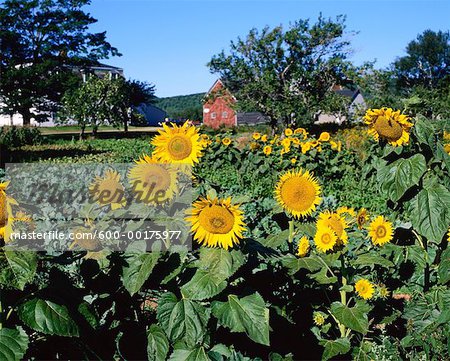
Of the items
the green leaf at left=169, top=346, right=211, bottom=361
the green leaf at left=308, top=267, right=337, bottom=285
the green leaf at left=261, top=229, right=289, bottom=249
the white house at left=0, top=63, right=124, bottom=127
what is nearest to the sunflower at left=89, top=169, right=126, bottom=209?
the green leaf at left=169, top=346, right=211, bottom=361

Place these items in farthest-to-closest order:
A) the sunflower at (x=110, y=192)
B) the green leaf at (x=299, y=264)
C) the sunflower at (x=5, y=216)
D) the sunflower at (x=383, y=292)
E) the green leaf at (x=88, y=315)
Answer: the sunflower at (x=383, y=292) < the green leaf at (x=299, y=264) < the sunflower at (x=110, y=192) < the green leaf at (x=88, y=315) < the sunflower at (x=5, y=216)

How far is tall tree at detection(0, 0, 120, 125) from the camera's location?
3588 centimetres

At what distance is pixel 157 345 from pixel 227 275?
0.42m

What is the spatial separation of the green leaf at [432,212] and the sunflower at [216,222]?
1112 mm

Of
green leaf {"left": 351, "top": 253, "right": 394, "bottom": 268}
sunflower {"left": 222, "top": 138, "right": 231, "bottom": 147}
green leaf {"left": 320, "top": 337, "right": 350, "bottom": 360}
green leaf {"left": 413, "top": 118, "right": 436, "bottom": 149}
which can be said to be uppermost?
green leaf {"left": 413, "top": 118, "right": 436, "bottom": 149}

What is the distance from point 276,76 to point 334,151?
17.6 metres

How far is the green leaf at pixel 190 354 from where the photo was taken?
2033 mm

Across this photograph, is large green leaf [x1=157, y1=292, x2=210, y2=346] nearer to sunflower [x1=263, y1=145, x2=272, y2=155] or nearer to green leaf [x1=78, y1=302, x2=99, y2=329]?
green leaf [x1=78, y1=302, x2=99, y2=329]

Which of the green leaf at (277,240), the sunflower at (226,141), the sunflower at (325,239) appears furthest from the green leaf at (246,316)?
the sunflower at (226,141)

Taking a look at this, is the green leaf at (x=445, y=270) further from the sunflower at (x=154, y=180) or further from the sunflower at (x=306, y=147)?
the sunflower at (x=306, y=147)

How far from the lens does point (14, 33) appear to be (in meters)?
37.7

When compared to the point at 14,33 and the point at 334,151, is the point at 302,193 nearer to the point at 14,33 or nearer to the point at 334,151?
the point at 334,151

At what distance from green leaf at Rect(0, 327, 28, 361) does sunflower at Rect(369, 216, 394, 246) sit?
1941 mm

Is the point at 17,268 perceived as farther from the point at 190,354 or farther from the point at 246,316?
the point at 246,316
